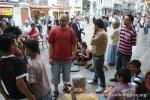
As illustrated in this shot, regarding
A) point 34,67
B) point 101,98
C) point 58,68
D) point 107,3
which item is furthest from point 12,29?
point 107,3

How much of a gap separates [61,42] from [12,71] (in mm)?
2824

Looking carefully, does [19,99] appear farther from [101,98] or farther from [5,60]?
[101,98]

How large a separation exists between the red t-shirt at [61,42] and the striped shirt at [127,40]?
133 cm

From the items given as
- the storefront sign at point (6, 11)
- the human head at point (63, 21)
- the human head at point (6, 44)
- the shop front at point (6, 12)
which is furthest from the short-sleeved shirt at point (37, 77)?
the storefront sign at point (6, 11)

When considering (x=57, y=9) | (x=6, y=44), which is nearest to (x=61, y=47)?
(x=6, y=44)

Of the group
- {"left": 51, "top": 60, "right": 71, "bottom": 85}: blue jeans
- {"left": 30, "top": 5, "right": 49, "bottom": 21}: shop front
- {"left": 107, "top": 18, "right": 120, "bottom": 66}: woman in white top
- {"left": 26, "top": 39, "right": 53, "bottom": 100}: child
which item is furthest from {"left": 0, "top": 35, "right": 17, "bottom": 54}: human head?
{"left": 30, "top": 5, "right": 49, "bottom": 21}: shop front

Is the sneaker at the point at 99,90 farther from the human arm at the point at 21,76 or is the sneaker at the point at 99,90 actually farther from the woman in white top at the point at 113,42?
the human arm at the point at 21,76

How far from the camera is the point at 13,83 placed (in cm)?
322

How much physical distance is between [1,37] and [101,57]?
143 inches

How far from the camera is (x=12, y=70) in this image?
311cm

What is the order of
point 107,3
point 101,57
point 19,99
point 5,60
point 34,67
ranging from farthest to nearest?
point 107,3 < point 101,57 < point 34,67 < point 19,99 < point 5,60

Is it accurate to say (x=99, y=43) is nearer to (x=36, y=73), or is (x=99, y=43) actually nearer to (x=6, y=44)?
(x=36, y=73)

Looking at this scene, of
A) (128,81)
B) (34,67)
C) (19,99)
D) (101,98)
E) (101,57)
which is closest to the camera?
(19,99)

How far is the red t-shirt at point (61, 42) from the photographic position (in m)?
5.86
